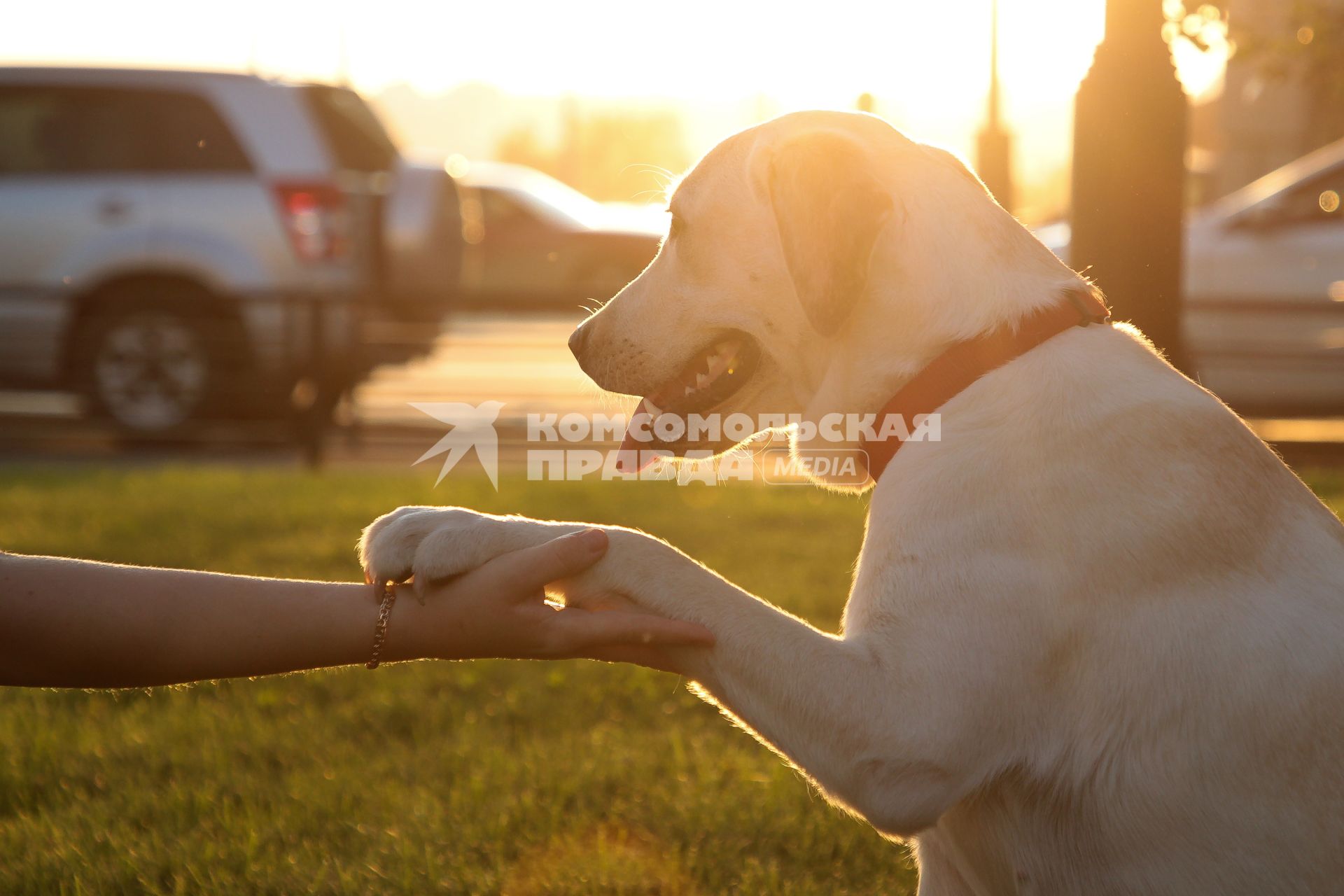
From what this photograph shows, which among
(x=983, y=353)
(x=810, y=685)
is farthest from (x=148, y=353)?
(x=810, y=685)

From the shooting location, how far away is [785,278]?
118 inches

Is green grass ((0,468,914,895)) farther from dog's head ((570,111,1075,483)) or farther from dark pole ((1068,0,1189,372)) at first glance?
dark pole ((1068,0,1189,372))

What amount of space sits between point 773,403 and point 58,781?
2.32 meters

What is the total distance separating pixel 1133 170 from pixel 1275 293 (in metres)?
7.82

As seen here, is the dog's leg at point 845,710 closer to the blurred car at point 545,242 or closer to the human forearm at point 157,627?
the human forearm at point 157,627

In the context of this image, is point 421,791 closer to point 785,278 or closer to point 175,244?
point 785,278

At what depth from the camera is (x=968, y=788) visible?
2.23m

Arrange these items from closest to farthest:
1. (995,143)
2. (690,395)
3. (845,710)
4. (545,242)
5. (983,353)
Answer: (845,710) < (983,353) < (690,395) < (995,143) < (545,242)

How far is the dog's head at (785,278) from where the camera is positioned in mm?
2699

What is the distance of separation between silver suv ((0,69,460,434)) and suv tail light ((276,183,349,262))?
12mm

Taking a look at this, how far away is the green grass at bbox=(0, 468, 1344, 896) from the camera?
3156 millimetres

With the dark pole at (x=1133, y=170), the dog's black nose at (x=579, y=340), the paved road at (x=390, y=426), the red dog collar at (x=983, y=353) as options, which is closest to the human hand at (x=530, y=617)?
the red dog collar at (x=983, y=353)

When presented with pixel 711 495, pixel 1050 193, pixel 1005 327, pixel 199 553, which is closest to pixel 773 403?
pixel 1005 327

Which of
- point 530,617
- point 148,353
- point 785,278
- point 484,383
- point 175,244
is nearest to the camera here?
point 530,617
